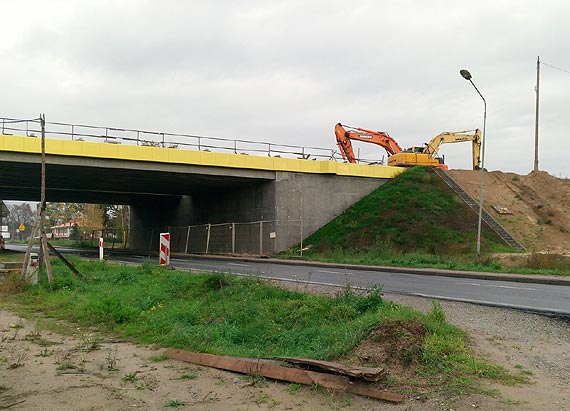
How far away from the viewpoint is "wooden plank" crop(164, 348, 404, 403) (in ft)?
17.5

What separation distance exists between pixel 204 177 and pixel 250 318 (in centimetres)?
2852

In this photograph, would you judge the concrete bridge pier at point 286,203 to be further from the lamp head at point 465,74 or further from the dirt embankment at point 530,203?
the lamp head at point 465,74

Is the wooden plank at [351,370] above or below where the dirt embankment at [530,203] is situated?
below

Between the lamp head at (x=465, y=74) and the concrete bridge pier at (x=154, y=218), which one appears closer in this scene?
the lamp head at (x=465, y=74)

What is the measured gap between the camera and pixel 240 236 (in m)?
39.1

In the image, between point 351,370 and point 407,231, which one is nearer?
point 351,370

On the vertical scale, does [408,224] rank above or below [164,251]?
above

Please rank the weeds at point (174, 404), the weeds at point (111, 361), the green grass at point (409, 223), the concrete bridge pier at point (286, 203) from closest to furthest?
the weeds at point (174, 404) → the weeds at point (111, 361) → the green grass at point (409, 223) → the concrete bridge pier at point (286, 203)

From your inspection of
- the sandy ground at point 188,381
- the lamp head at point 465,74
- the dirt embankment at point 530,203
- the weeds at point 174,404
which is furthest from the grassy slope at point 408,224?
the weeds at point 174,404

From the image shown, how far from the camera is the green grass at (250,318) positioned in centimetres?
623

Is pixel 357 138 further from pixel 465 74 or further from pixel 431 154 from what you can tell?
pixel 465 74

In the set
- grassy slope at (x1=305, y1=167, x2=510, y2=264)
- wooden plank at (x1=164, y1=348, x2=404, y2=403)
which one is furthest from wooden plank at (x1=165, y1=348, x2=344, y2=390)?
grassy slope at (x1=305, y1=167, x2=510, y2=264)

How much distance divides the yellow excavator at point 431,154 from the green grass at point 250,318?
1311 inches

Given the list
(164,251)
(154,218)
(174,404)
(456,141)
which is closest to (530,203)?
(456,141)
